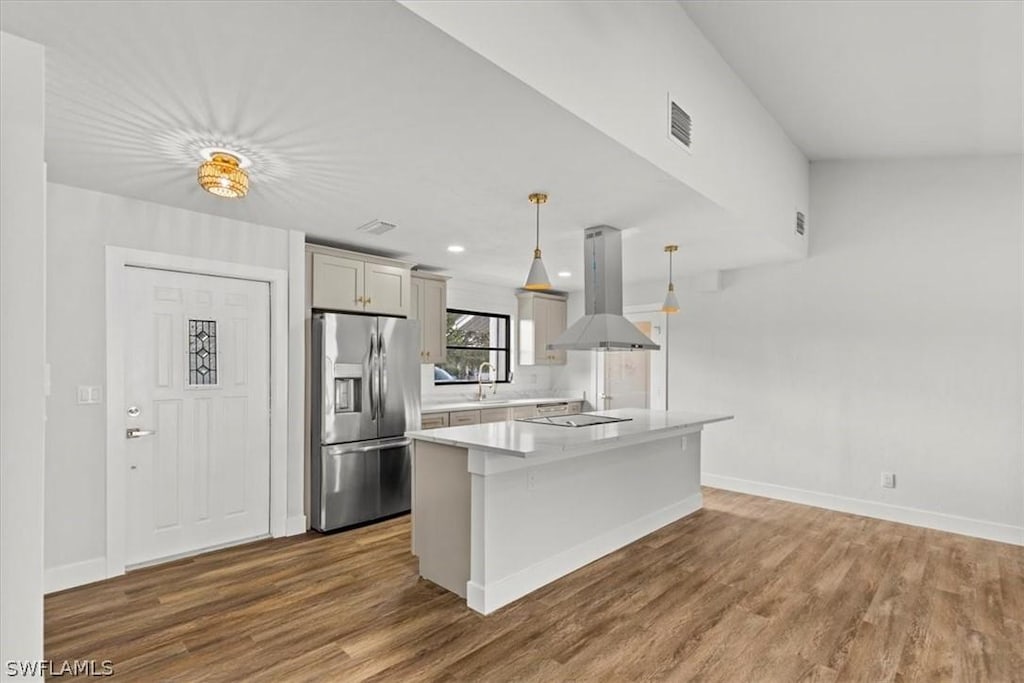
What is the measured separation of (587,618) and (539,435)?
101 cm

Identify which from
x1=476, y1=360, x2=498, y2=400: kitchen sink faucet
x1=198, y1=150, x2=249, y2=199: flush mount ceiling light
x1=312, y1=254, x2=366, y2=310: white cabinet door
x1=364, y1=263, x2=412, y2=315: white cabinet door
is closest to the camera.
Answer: x1=198, y1=150, x2=249, y2=199: flush mount ceiling light

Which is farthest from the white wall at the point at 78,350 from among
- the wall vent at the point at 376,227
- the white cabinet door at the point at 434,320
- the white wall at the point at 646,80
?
the white wall at the point at 646,80

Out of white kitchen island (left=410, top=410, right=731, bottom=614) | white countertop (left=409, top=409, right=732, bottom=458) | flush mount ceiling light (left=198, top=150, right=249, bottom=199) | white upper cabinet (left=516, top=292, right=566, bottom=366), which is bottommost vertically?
white kitchen island (left=410, top=410, right=731, bottom=614)

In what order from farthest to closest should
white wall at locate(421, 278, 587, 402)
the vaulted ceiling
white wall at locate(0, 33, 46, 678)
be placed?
white wall at locate(421, 278, 587, 402), the vaulted ceiling, white wall at locate(0, 33, 46, 678)

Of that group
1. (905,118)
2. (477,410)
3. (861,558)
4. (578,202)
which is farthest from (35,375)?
(905,118)

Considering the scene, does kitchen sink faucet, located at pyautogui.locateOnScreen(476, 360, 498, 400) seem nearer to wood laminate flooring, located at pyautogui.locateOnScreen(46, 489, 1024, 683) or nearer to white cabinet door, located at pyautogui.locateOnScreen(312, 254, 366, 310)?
white cabinet door, located at pyautogui.locateOnScreen(312, 254, 366, 310)

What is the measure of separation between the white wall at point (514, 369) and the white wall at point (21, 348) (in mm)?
4262

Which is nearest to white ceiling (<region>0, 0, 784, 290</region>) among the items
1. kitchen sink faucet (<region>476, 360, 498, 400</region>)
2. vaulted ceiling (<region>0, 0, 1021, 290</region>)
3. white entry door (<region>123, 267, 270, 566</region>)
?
vaulted ceiling (<region>0, 0, 1021, 290</region>)

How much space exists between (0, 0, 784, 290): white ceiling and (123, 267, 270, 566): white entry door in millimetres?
637

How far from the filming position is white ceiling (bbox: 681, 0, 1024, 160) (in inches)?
105

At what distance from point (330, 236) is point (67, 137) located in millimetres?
1924

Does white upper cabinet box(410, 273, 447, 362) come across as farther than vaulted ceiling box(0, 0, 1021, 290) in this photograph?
Yes

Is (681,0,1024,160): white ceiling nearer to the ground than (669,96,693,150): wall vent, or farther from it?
farther from it

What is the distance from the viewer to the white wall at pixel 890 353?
411cm
